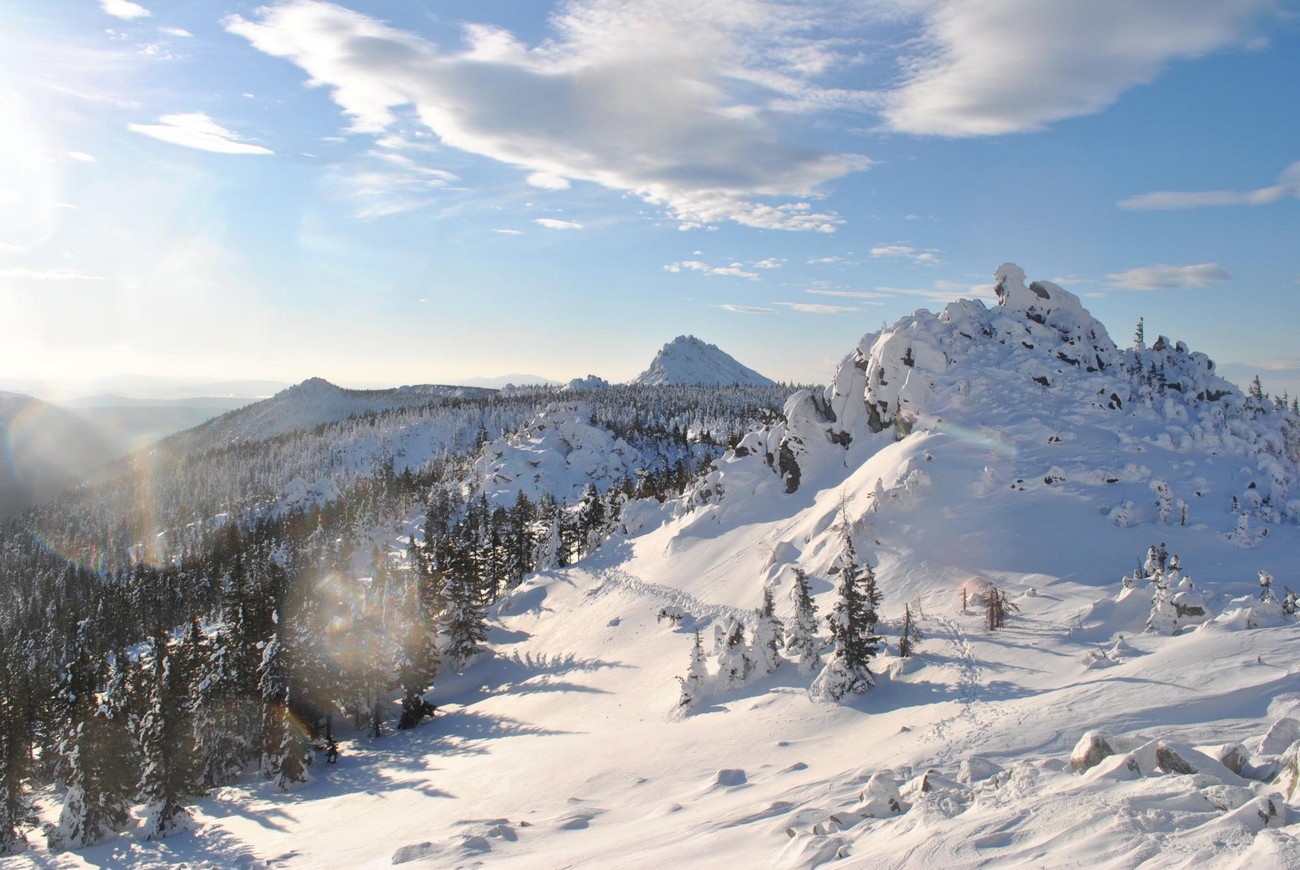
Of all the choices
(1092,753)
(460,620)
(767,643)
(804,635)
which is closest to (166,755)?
(460,620)

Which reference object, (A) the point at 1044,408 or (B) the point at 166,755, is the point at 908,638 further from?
(B) the point at 166,755

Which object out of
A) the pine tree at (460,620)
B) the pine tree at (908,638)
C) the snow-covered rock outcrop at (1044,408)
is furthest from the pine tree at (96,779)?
the snow-covered rock outcrop at (1044,408)

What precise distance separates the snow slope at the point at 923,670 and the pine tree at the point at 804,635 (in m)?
0.91

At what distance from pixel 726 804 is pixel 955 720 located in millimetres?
9546

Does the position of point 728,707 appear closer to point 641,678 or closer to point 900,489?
point 641,678

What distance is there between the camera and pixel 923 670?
1366 inches

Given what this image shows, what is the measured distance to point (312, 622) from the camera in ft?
163

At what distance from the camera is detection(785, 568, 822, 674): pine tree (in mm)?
37781

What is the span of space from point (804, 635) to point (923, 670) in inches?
237

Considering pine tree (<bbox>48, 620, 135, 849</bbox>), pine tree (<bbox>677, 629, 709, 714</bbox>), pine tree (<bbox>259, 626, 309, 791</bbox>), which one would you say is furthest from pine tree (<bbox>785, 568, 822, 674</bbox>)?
pine tree (<bbox>48, 620, 135, 849</bbox>)

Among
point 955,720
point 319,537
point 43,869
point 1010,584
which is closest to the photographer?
point 955,720

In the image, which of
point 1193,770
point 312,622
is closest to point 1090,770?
point 1193,770

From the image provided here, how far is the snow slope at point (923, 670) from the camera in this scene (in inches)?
608

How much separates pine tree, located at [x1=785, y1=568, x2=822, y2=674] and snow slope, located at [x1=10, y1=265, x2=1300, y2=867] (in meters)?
0.91
